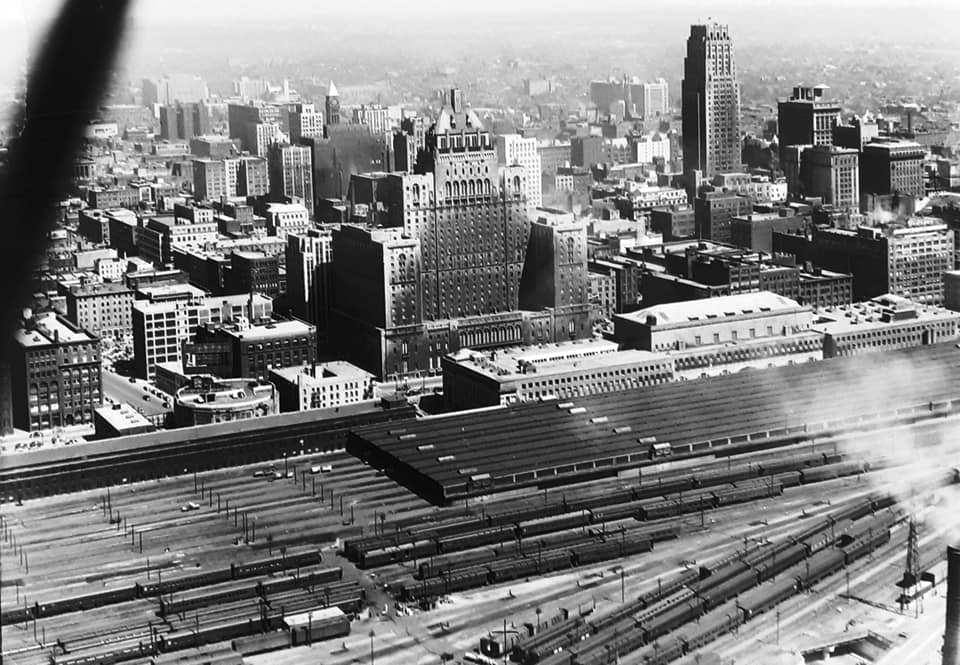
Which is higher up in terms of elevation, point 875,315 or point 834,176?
point 834,176

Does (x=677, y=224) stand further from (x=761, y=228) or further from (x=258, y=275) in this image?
(x=258, y=275)

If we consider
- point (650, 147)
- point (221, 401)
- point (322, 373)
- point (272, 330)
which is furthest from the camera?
point (650, 147)

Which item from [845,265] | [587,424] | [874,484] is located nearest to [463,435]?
[587,424]

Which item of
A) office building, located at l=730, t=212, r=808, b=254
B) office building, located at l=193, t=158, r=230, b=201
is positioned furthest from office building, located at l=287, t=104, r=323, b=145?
office building, located at l=730, t=212, r=808, b=254

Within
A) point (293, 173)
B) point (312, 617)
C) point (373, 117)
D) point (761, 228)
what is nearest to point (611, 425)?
point (312, 617)

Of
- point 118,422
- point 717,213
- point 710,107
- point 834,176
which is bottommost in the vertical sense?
point 118,422

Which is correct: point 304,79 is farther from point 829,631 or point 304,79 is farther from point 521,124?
point 829,631

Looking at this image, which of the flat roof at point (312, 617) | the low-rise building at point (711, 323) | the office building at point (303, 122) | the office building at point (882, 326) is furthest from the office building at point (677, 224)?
the flat roof at point (312, 617)

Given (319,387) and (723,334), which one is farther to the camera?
(723,334)
